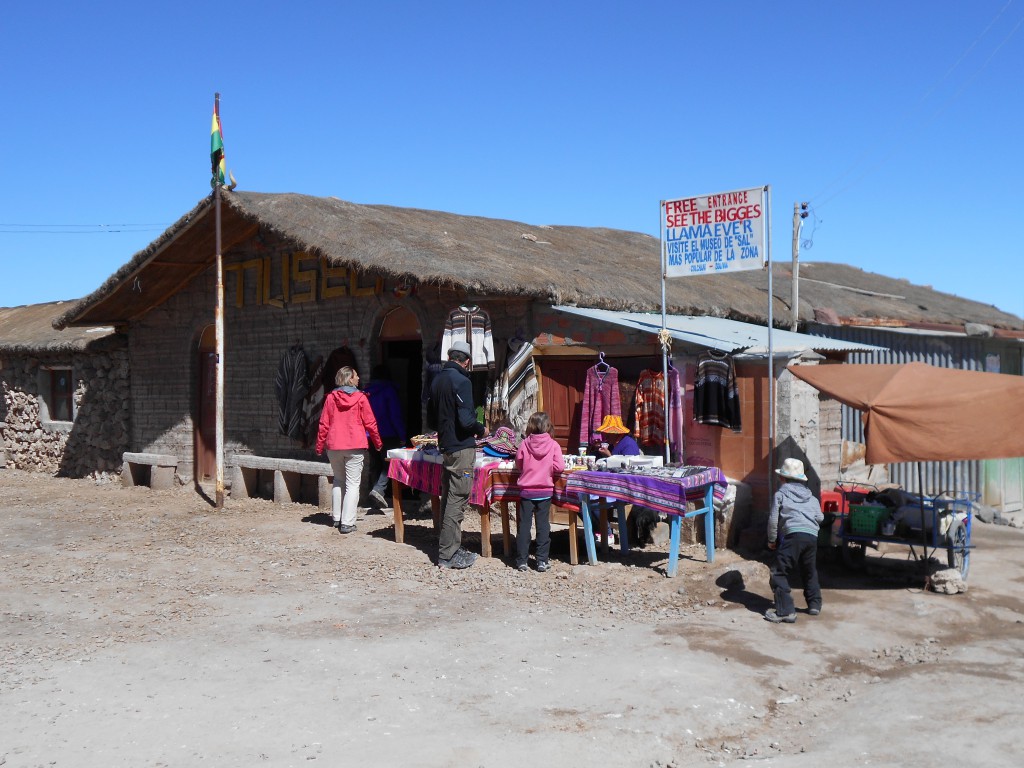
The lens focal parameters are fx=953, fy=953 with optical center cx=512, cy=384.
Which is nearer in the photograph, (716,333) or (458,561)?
(458,561)

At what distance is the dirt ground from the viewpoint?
14.8 feet

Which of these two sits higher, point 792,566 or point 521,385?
point 521,385

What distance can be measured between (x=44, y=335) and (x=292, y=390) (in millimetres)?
7645

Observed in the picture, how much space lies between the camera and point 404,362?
1303cm

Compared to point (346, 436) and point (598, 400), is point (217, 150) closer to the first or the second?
point (346, 436)

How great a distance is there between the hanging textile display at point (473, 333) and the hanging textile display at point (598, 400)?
1.10 metres

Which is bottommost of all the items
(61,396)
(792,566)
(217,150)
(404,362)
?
(792,566)

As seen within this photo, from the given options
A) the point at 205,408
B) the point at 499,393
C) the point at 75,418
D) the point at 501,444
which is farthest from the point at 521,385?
the point at 75,418

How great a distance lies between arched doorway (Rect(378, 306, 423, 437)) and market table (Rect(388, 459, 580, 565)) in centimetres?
310

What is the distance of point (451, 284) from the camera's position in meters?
9.72

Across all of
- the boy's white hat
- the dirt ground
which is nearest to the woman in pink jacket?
the dirt ground

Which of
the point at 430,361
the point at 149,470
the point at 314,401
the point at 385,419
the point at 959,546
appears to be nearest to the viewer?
the point at 959,546

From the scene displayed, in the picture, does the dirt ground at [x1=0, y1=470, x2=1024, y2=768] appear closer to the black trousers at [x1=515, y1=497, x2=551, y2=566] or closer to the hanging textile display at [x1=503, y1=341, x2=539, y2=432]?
the black trousers at [x1=515, y1=497, x2=551, y2=566]

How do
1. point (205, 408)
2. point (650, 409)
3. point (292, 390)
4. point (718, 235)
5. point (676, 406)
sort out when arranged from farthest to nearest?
point (205, 408), point (292, 390), point (650, 409), point (676, 406), point (718, 235)
